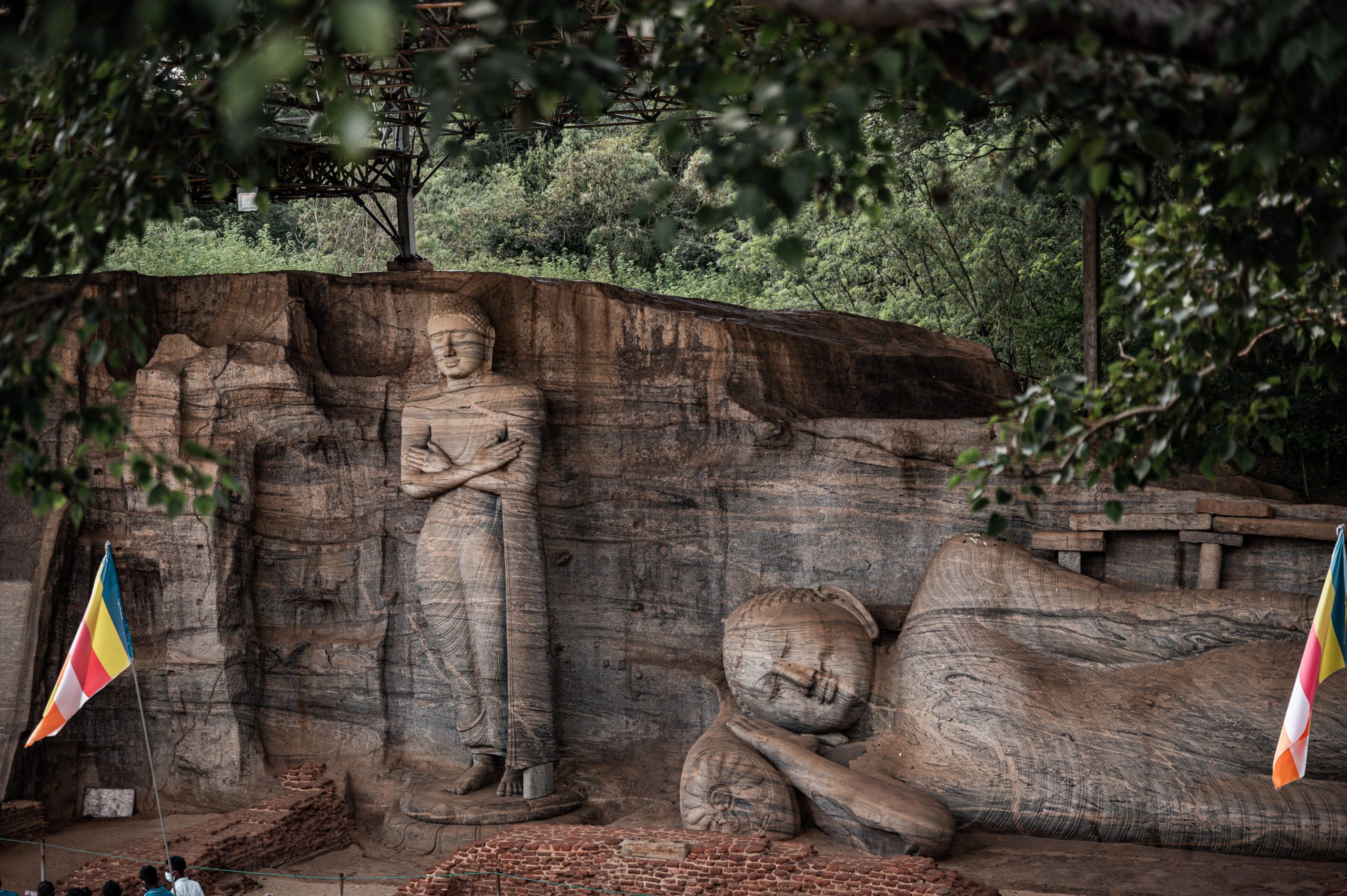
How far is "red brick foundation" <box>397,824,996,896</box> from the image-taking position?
687cm

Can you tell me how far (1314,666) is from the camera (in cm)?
600

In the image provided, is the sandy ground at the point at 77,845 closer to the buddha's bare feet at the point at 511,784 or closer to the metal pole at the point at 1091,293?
the buddha's bare feet at the point at 511,784

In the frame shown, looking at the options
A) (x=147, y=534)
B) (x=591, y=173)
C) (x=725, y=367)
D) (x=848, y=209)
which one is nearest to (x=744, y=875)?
(x=725, y=367)

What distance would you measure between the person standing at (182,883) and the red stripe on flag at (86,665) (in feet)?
4.23

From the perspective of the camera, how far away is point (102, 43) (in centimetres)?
281

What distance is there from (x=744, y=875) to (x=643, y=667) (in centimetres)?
254

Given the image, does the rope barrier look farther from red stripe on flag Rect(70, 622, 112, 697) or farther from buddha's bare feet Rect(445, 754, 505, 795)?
red stripe on flag Rect(70, 622, 112, 697)

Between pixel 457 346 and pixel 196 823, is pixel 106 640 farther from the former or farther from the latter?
pixel 457 346

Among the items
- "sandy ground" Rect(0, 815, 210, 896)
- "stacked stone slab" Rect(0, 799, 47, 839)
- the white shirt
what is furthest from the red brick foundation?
"stacked stone slab" Rect(0, 799, 47, 839)

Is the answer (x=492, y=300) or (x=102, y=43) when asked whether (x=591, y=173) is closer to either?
(x=492, y=300)

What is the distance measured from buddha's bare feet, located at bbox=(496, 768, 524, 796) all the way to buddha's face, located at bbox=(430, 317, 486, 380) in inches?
115

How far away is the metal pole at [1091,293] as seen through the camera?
38.9 ft

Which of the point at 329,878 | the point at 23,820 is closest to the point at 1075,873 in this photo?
the point at 329,878

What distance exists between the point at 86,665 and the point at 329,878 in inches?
83.8
